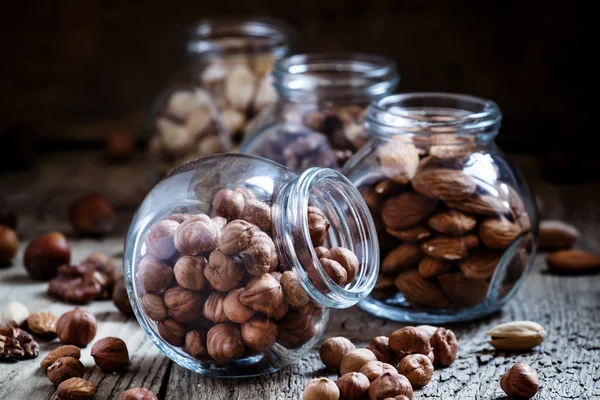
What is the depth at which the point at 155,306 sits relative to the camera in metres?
1.05

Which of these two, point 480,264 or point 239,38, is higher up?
point 239,38

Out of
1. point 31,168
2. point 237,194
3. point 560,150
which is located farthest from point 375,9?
point 237,194

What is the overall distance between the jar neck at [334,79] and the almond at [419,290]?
0.37m

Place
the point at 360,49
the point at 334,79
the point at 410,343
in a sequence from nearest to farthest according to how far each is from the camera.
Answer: the point at 410,343, the point at 334,79, the point at 360,49

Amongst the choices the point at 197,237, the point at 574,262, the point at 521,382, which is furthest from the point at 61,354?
the point at 574,262

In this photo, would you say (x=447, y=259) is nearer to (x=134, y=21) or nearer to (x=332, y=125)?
(x=332, y=125)

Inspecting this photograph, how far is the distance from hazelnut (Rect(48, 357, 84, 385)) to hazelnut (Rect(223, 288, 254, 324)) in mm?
239

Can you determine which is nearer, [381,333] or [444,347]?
[444,347]

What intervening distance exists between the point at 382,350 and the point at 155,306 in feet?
1.04

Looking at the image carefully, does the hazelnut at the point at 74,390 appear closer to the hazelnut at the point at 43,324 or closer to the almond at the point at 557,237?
the hazelnut at the point at 43,324

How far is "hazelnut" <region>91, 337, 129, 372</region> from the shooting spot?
1.11 meters

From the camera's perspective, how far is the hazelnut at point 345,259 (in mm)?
1065

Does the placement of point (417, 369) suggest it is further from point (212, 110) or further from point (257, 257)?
point (212, 110)

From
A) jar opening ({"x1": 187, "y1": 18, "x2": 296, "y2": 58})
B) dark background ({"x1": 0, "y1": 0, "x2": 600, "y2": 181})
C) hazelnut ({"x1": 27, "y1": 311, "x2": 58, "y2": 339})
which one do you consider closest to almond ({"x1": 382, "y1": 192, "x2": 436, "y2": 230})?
hazelnut ({"x1": 27, "y1": 311, "x2": 58, "y2": 339})
